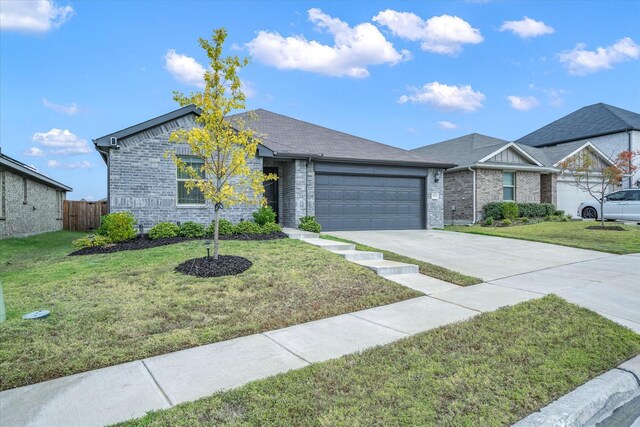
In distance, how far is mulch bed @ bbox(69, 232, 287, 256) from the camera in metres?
9.48

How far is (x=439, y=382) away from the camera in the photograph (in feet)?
10.3

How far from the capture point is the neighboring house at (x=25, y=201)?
46.6ft

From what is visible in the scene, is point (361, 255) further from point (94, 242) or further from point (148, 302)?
point (94, 242)

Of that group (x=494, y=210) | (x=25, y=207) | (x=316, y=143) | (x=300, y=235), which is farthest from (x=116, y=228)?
(x=494, y=210)

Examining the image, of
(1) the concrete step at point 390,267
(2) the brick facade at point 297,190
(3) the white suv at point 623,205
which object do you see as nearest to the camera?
(1) the concrete step at point 390,267

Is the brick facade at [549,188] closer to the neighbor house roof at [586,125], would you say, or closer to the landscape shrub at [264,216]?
the neighbor house roof at [586,125]

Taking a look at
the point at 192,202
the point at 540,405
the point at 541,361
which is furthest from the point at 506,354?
the point at 192,202

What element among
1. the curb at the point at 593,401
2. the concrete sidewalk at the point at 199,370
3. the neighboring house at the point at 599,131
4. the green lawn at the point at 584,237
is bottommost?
the curb at the point at 593,401

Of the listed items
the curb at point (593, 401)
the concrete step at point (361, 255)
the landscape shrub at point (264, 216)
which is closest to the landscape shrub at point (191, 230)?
the landscape shrub at point (264, 216)

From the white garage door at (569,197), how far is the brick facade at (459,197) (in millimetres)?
7100

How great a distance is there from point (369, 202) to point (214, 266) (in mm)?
9011

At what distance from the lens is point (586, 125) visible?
2811cm

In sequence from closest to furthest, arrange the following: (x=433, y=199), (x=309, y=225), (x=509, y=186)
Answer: (x=309, y=225) → (x=433, y=199) → (x=509, y=186)

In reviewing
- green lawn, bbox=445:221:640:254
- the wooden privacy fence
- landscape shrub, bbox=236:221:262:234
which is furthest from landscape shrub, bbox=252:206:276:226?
the wooden privacy fence
